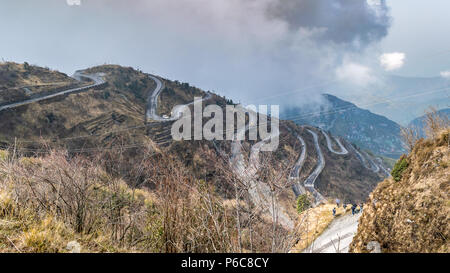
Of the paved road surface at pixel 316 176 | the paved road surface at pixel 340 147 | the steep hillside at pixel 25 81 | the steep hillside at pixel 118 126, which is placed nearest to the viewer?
the steep hillside at pixel 118 126

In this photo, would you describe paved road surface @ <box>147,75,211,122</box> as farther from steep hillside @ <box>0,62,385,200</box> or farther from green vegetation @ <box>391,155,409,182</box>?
green vegetation @ <box>391,155,409,182</box>

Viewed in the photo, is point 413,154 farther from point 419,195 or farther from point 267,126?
point 267,126

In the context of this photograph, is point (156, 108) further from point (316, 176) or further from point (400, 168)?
point (400, 168)

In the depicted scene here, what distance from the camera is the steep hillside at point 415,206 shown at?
8.10 metres

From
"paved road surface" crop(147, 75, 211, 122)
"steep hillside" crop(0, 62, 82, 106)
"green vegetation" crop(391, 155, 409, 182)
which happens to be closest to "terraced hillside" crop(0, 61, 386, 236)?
"paved road surface" crop(147, 75, 211, 122)

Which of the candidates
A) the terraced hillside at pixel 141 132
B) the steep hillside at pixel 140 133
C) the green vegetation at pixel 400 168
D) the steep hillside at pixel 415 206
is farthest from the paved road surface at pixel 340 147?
the steep hillside at pixel 415 206

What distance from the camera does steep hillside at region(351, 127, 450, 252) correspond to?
26.6 ft

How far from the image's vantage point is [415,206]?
921 cm

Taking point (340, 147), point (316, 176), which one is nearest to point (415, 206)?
point (316, 176)

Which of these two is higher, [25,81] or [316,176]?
[25,81]

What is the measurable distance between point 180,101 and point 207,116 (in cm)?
2324

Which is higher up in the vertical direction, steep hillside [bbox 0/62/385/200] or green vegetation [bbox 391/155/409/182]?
steep hillside [bbox 0/62/385/200]

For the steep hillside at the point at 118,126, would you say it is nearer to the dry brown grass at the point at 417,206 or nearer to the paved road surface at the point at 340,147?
the paved road surface at the point at 340,147
